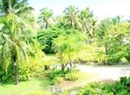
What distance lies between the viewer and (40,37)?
4106cm

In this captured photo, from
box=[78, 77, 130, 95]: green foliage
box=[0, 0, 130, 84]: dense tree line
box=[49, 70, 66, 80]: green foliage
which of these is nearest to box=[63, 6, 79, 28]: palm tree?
box=[0, 0, 130, 84]: dense tree line

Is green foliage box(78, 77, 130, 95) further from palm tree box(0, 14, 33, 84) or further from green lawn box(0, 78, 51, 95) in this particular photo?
palm tree box(0, 14, 33, 84)

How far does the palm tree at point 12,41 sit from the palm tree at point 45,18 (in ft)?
79.4

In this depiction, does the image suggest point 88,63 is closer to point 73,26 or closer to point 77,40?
point 77,40

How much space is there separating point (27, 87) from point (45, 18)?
25869 millimetres

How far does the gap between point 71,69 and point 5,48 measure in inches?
254

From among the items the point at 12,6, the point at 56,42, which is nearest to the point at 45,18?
the point at 12,6

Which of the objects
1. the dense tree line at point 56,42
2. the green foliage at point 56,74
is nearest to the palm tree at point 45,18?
the dense tree line at point 56,42

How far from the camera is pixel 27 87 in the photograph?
80.0 feet

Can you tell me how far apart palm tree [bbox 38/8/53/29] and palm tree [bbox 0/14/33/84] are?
2421 cm

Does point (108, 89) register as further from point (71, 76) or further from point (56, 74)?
point (56, 74)

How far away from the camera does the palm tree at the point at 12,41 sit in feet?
77.7

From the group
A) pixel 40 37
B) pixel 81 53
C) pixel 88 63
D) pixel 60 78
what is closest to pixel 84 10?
pixel 40 37

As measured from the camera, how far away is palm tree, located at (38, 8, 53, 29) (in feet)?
160
